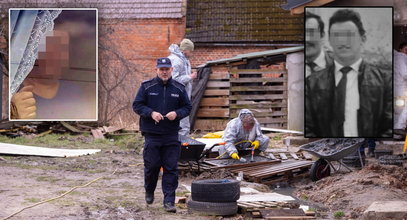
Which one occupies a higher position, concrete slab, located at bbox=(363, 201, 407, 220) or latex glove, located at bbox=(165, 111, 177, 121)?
latex glove, located at bbox=(165, 111, 177, 121)

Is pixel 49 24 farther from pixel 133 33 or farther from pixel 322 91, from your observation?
pixel 322 91

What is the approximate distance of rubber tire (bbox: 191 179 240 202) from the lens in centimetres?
1006

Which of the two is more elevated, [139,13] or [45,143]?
[139,13]

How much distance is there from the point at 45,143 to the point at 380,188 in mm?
12311

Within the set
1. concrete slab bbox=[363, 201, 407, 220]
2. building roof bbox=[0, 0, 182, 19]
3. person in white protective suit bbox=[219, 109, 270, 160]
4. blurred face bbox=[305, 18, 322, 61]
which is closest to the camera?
concrete slab bbox=[363, 201, 407, 220]

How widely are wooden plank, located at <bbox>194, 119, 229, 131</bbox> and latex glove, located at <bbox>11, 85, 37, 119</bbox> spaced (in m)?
5.77

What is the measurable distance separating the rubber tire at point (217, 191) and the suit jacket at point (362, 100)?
469cm

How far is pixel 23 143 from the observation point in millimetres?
21891

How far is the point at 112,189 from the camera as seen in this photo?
504 inches

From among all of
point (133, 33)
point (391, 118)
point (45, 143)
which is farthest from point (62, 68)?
point (391, 118)

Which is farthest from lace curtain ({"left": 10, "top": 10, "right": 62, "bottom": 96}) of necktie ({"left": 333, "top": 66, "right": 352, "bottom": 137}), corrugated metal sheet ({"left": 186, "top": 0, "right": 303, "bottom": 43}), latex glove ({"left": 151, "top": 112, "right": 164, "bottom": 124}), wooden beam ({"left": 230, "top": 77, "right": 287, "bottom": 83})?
latex glove ({"left": 151, "top": 112, "right": 164, "bottom": 124})

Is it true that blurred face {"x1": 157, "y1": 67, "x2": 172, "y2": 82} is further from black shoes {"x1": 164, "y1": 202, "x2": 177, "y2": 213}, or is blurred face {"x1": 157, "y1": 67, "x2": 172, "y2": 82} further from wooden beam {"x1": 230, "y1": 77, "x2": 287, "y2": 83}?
wooden beam {"x1": 230, "y1": 77, "x2": 287, "y2": 83}

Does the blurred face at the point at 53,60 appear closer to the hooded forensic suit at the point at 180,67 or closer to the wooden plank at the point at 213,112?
the wooden plank at the point at 213,112

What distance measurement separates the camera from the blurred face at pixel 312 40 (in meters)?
14.0
